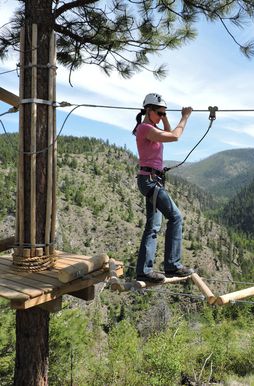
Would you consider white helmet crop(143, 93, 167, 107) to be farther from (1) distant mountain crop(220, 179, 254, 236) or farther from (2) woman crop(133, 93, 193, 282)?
(1) distant mountain crop(220, 179, 254, 236)

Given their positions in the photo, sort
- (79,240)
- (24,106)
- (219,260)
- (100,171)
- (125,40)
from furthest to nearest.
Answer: (100,171), (219,260), (79,240), (125,40), (24,106)

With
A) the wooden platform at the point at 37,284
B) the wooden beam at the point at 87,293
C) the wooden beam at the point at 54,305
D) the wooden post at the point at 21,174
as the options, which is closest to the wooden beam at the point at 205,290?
the wooden platform at the point at 37,284

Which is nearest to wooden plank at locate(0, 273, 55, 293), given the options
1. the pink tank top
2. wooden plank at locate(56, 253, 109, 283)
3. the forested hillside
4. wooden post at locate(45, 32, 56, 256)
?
wooden plank at locate(56, 253, 109, 283)

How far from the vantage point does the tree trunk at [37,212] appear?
368 centimetres

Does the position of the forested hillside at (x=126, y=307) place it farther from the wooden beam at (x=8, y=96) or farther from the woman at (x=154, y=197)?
the wooden beam at (x=8, y=96)

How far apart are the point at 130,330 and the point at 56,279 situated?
21652 millimetres

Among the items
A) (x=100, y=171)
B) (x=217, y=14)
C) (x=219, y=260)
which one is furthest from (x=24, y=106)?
(x=100, y=171)

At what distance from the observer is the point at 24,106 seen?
12.2 ft

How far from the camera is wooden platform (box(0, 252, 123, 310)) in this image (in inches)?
117

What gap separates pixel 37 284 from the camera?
3238 millimetres

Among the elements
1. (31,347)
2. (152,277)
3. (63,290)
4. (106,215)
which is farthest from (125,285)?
(106,215)

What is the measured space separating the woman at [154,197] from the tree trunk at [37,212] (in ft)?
2.94

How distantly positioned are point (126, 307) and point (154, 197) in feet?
209

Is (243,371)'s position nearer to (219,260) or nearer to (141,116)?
(141,116)
